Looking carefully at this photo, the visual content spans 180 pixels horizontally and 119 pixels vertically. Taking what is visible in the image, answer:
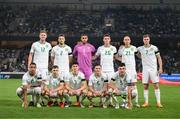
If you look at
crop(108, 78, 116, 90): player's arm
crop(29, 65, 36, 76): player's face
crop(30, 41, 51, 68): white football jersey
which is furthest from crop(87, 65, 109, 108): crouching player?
crop(29, 65, 36, 76): player's face

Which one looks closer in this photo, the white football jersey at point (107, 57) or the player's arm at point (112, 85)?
the player's arm at point (112, 85)

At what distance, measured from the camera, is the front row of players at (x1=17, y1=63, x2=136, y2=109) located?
11.5 metres

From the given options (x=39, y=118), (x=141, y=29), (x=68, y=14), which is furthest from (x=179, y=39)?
(x=39, y=118)

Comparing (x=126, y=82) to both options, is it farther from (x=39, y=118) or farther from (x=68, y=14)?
(x=68, y=14)

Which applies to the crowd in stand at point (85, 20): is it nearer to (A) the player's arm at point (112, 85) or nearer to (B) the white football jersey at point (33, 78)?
(A) the player's arm at point (112, 85)

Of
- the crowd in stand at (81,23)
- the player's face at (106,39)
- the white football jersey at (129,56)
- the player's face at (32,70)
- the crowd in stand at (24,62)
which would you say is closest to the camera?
the player's face at (32,70)

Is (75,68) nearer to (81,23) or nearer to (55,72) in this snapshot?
(55,72)

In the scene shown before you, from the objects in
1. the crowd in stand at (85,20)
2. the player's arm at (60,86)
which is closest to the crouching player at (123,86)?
the player's arm at (60,86)

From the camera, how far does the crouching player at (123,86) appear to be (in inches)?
455

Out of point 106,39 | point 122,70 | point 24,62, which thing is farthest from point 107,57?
point 24,62

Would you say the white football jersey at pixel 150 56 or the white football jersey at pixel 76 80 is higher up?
the white football jersey at pixel 150 56

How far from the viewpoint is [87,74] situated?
503 inches

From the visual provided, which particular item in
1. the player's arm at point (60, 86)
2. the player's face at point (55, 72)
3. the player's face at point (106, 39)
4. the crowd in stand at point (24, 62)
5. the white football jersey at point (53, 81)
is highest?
the crowd in stand at point (24, 62)

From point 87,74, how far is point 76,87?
2.99 ft
